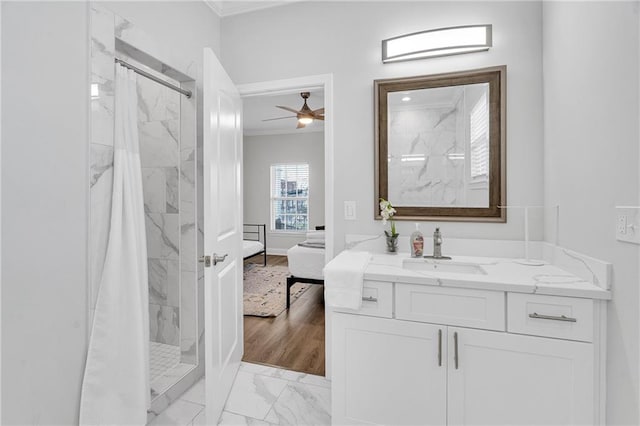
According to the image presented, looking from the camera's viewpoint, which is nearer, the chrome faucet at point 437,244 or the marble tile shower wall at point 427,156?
the chrome faucet at point 437,244

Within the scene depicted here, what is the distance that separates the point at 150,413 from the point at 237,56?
2.43 metres

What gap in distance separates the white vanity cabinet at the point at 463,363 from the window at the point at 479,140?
33.3 inches

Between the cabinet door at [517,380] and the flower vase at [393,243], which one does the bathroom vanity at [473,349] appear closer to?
the cabinet door at [517,380]

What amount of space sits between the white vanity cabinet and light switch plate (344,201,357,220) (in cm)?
73

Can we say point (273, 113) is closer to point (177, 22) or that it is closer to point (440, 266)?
point (177, 22)

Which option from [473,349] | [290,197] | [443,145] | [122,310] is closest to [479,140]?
[443,145]

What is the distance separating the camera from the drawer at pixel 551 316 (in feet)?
4.40

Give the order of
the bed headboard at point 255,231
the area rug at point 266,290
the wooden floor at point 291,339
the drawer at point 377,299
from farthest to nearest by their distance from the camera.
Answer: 1. the bed headboard at point 255,231
2. the area rug at point 266,290
3. the wooden floor at point 291,339
4. the drawer at point 377,299

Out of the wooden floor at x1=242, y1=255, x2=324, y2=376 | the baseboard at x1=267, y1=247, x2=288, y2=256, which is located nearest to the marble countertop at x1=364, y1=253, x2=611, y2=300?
the wooden floor at x1=242, y1=255, x2=324, y2=376

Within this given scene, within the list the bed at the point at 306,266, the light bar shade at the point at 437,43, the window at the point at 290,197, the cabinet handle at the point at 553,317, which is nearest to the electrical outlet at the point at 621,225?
the cabinet handle at the point at 553,317

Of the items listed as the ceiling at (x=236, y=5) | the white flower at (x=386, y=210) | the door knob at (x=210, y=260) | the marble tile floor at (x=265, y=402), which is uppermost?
the ceiling at (x=236, y=5)

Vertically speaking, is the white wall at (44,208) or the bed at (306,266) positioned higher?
the white wall at (44,208)

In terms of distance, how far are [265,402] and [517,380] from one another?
141 centimetres

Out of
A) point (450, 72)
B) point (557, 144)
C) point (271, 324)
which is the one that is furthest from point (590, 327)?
point (271, 324)
